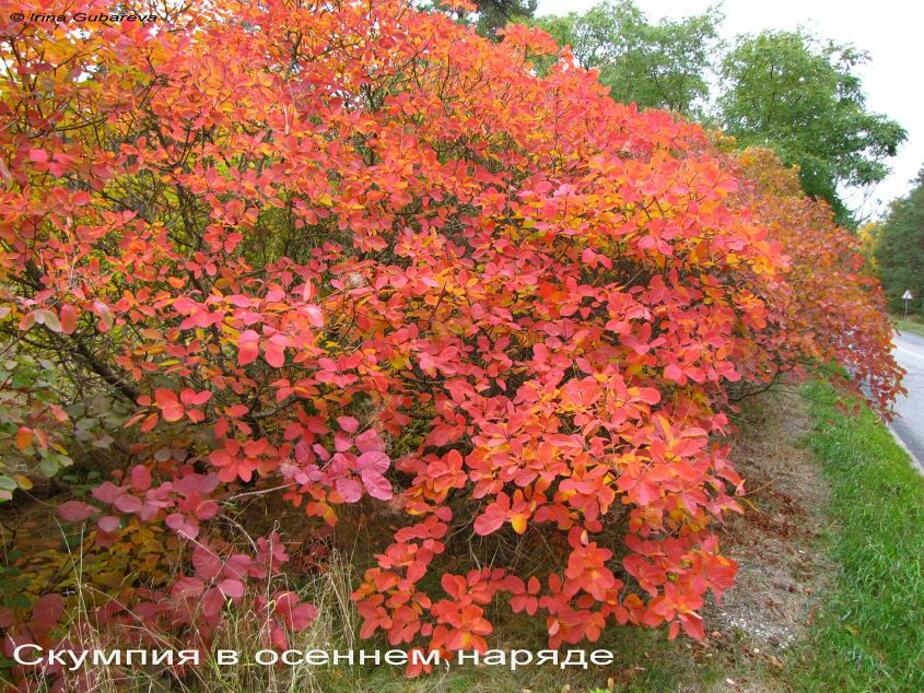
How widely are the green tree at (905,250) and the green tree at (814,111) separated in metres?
9.83

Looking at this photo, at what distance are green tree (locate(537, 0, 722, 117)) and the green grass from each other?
21784mm

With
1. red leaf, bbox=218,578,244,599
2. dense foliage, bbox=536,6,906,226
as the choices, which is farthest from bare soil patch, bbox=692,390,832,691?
dense foliage, bbox=536,6,906,226

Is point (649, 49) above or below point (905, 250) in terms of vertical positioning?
above

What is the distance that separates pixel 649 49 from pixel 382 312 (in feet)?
85.9

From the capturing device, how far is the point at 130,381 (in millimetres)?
2473

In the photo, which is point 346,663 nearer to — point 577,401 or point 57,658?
point 57,658

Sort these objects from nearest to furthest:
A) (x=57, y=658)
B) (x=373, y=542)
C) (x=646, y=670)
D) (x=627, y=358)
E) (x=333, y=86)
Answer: (x=57, y=658), (x=646, y=670), (x=627, y=358), (x=373, y=542), (x=333, y=86)

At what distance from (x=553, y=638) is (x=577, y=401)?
2.97ft

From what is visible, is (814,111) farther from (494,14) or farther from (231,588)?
(231,588)

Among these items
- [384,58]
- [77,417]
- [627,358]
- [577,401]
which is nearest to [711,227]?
[627,358]

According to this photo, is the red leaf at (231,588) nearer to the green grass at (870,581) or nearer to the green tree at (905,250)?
the green grass at (870,581)

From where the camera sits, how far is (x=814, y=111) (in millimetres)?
22188

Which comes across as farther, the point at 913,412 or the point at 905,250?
the point at 905,250

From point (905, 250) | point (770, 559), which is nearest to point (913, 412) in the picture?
point (770, 559)
